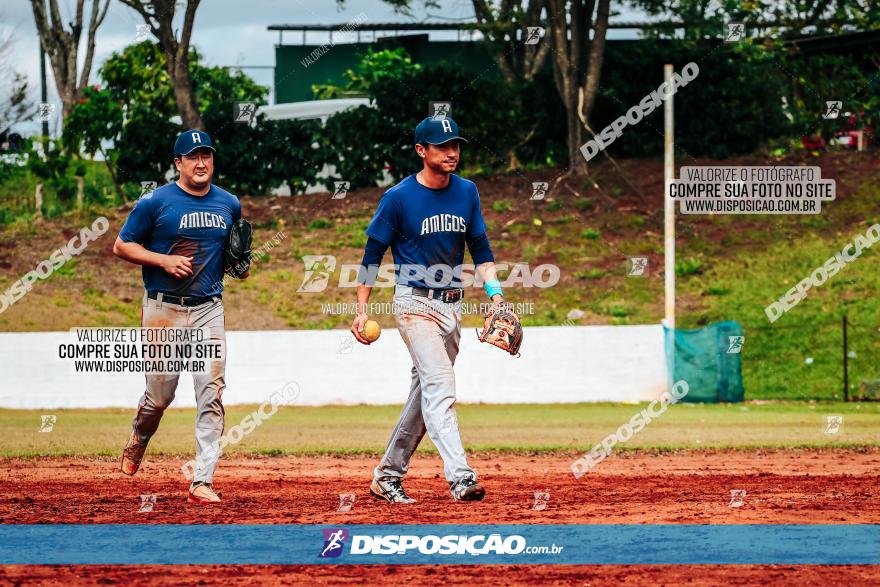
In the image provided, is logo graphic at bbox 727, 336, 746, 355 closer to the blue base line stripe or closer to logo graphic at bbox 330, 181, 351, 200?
logo graphic at bbox 330, 181, 351, 200

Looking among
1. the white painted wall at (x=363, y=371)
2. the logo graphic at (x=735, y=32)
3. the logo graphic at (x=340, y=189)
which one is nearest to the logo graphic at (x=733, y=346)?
the white painted wall at (x=363, y=371)

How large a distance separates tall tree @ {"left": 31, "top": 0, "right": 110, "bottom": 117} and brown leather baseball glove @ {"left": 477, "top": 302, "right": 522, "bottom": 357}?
33494 millimetres

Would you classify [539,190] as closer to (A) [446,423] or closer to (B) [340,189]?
(B) [340,189]

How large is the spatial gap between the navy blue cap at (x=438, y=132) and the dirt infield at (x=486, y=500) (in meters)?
2.48

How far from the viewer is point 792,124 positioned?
36.1 m

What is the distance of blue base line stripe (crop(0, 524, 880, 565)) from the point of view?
6801mm

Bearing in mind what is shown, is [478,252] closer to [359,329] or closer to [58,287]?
[359,329]

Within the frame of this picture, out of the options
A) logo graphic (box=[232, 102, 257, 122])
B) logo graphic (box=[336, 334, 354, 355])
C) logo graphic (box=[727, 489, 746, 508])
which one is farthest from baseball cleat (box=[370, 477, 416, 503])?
logo graphic (box=[232, 102, 257, 122])

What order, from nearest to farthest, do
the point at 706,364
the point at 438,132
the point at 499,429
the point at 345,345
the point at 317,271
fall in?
the point at 438,132 < the point at 499,429 < the point at 345,345 < the point at 706,364 < the point at 317,271

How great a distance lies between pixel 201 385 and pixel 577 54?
25557 mm

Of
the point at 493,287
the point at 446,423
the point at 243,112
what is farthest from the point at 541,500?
the point at 243,112

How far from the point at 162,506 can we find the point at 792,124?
99.7 ft

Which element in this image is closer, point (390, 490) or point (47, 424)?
point (390, 490)

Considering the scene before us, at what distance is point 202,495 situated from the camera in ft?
29.7
